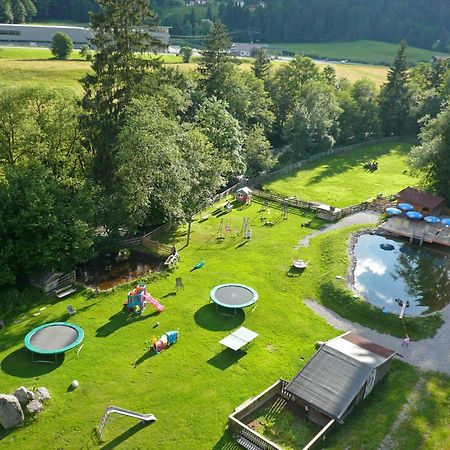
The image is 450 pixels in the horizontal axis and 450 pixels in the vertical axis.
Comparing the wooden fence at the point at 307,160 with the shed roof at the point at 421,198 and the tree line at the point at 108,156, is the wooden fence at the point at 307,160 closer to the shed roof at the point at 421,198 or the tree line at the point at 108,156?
the tree line at the point at 108,156

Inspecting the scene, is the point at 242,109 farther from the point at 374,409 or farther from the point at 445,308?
the point at 374,409

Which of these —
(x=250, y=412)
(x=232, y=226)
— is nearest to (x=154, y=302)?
(x=250, y=412)

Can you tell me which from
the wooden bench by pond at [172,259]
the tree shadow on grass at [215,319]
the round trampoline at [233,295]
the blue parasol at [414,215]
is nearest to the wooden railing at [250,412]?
the tree shadow on grass at [215,319]

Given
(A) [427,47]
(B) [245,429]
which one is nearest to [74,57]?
(B) [245,429]

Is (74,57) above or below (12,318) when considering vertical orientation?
above

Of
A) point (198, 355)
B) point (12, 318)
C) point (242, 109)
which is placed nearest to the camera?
point (198, 355)

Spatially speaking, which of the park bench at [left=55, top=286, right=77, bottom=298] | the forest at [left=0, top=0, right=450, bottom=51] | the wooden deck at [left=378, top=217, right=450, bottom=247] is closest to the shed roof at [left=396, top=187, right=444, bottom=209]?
the wooden deck at [left=378, top=217, right=450, bottom=247]

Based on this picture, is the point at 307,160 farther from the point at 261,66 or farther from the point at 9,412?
the point at 9,412
